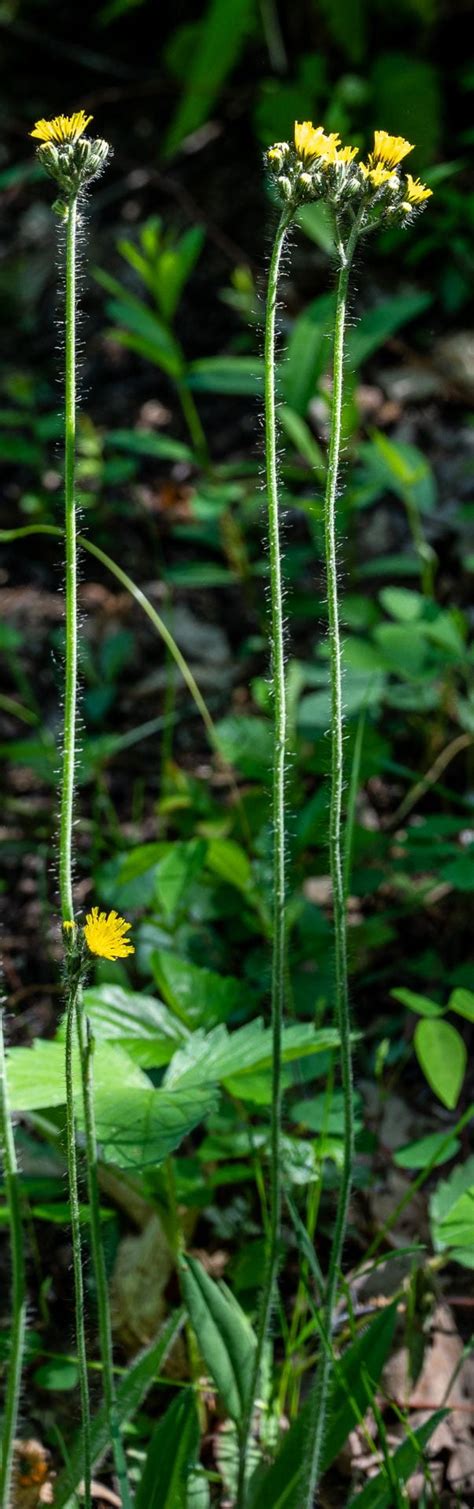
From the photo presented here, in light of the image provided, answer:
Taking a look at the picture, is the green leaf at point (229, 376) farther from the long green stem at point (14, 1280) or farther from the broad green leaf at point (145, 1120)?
the long green stem at point (14, 1280)

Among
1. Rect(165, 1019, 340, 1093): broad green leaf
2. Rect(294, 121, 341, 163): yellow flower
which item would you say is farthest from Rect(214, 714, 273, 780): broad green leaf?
Rect(294, 121, 341, 163): yellow flower

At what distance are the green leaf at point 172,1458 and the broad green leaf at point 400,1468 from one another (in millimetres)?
226

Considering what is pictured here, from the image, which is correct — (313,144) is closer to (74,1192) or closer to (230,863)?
(74,1192)

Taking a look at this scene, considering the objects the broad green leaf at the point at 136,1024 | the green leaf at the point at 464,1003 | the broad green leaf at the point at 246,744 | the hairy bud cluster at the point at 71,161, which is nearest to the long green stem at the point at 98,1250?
the broad green leaf at the point at 136,1024

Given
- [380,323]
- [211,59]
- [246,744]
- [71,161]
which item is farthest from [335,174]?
[211,59]

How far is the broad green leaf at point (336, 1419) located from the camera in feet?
5.70

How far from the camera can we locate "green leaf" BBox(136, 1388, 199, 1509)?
168 centimetres

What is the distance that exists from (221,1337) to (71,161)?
4.85 feet

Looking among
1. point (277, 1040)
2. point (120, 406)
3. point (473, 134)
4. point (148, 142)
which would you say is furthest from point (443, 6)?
point (277, 1040)

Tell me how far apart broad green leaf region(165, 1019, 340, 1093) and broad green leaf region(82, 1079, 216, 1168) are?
0.06 meters

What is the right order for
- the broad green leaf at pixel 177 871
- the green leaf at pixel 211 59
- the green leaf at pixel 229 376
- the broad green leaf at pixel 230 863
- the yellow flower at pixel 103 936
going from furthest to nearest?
the green leaf at pixel 211 59 < the green leaf at pixel 229 376 < the broad green leaf at pixel 230 863 < the broad green leaf at pixel 177 871 < the yellow flower at pixel 103 936

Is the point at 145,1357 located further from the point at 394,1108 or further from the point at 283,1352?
the point at 394,1108

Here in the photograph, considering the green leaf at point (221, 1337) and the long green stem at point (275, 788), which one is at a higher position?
the long green stem at point (275, 788)

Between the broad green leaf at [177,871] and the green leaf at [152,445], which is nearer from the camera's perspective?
the broad green leaf at [177,871]
